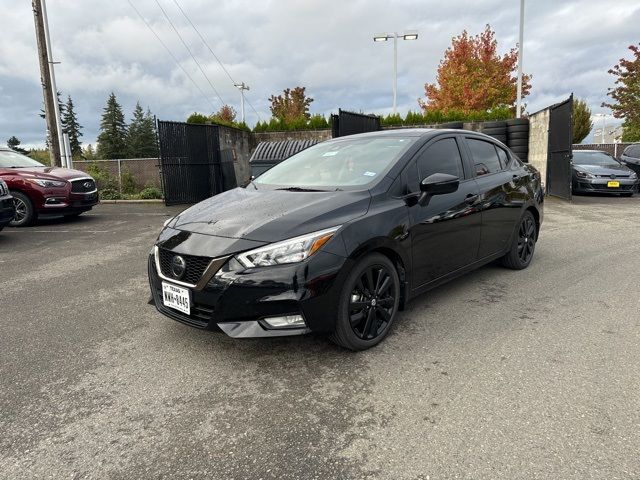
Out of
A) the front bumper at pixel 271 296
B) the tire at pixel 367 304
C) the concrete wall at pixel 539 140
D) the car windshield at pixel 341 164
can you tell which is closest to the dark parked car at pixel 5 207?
the car windshield at pixel 341 164

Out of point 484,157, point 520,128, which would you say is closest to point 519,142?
point 520,128

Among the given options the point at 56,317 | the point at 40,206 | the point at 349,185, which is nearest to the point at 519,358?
the point at 349,185

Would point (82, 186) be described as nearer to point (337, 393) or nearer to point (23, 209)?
point (23, 209)

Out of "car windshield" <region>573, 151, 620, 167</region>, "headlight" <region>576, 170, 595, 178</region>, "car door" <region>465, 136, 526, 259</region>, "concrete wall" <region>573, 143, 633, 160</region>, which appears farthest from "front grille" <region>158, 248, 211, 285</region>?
"concrete wall" <region>573, 143, 633, 160</region>

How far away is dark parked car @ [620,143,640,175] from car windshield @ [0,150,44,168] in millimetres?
16928

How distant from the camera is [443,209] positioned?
362 centimetres

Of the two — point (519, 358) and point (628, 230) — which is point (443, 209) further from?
point (628, 230)

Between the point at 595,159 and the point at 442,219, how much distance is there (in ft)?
41.2

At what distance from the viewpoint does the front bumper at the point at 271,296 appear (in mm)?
2604

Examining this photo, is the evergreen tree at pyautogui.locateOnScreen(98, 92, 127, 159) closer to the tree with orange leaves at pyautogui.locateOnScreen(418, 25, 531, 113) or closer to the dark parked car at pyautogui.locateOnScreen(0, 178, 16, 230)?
the tree with orange leaves at pyautogui.locateOnScreen(418, 25, 531, 113)

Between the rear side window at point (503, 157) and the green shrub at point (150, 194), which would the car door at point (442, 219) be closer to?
the rear side window at point (503, 157)

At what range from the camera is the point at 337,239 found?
2754 mm

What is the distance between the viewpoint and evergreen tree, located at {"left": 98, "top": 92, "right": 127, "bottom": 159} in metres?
66.3

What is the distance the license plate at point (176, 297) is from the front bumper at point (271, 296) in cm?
7
